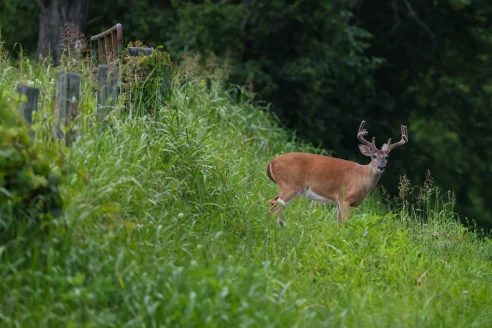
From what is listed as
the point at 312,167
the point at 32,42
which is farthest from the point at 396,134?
the point at 312,167

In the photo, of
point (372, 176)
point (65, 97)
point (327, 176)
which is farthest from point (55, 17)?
point (65, 97)

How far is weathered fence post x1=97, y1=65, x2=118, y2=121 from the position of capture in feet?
22.1

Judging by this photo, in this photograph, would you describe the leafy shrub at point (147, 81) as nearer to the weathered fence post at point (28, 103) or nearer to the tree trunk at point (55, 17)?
the weathered fence post at point (28, 103)

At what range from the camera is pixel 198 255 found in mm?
5906

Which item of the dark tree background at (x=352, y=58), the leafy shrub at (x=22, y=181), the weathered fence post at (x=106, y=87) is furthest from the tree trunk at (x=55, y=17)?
the leafy shrub at (x=22, y=181)

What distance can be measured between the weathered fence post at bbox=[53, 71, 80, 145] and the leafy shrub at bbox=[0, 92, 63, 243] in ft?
2.48

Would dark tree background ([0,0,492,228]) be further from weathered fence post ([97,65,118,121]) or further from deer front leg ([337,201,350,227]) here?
weathered fence post ([97,65,118,121])

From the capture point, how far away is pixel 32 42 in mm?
16406

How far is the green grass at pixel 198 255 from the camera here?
4926 mm

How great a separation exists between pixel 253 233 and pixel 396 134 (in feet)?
37.8

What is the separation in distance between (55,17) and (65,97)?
28.1 ft

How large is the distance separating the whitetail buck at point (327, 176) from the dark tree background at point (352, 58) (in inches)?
175

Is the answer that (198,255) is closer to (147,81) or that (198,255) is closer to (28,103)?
(28,103)

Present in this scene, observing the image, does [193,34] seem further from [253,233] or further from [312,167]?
[253,233]
